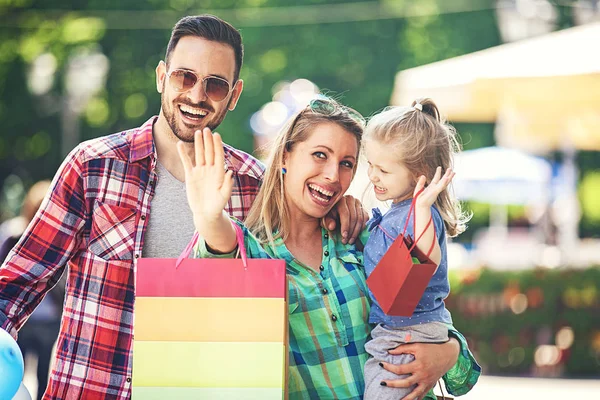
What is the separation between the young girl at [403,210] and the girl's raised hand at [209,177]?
2.35ft

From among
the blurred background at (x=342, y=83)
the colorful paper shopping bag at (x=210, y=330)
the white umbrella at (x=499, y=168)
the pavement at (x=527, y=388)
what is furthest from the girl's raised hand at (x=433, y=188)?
the white umbrella at (x=499, y=168)

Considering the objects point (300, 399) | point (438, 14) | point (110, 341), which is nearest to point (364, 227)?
point (300, 399)

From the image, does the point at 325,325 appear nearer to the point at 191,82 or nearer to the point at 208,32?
the point at 191,82

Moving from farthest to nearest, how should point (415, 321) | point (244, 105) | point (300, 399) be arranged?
point (244, 105) < point (415, 321) < point (300, 399)

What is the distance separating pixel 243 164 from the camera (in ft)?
11.5

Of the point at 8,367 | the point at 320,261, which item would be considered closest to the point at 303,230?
the point at 320,261

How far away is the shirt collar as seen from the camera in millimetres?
3260

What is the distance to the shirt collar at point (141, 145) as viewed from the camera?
10.7 feet

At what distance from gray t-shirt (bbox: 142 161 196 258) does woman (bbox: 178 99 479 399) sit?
0.90 ft

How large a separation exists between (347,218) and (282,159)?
30cm

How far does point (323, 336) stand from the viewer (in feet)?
9.36

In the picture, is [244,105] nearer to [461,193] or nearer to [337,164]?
[461,193]

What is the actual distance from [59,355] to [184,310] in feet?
3.01

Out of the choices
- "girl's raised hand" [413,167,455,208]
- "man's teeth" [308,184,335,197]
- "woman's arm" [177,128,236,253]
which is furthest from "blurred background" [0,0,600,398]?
"woman's arm" [177,128,236,253]
